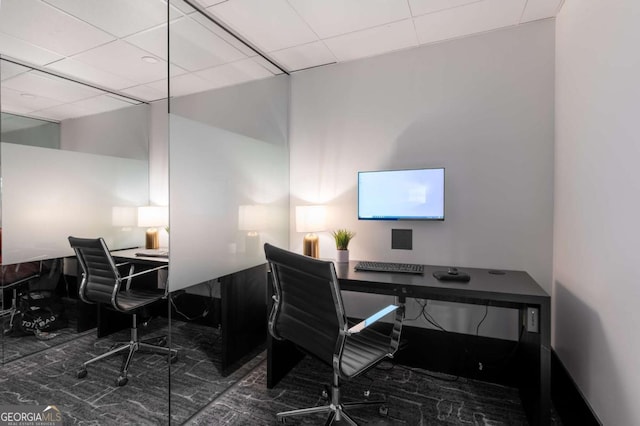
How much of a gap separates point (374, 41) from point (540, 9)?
1.18 meters

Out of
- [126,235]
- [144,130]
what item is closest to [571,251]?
[126,235]

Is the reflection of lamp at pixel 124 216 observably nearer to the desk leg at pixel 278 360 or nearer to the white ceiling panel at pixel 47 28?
the white ceiling panel at pixel 47 28

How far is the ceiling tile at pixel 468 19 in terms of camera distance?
2020 mm

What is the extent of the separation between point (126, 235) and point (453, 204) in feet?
9.74

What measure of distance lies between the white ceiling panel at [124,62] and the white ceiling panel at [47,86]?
0.25 m

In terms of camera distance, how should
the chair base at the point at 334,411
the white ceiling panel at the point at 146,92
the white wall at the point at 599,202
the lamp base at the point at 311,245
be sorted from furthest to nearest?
1. the white ceiling panel at the point at 146,92
2. the lamp base at the point at 311,245
3. the chair base at the point at 334,411
4. the white wall at the point at 599,202

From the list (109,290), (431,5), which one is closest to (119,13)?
(109,290)

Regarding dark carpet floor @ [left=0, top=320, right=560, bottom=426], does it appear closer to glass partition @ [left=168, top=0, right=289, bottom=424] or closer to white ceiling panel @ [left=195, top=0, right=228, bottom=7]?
glass partition @ [left=168, top=0, right=289, bottom=424]

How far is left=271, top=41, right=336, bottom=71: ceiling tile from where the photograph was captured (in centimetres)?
255

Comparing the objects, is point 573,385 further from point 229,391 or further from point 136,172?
point 136,172

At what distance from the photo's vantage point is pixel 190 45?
204 centimetres

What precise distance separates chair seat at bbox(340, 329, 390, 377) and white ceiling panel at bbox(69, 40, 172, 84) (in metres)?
2.81

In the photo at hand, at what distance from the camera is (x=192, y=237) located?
194 cm

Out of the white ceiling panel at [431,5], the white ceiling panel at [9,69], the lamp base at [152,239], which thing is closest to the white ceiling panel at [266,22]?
the white ceiling panel at [431,5]
